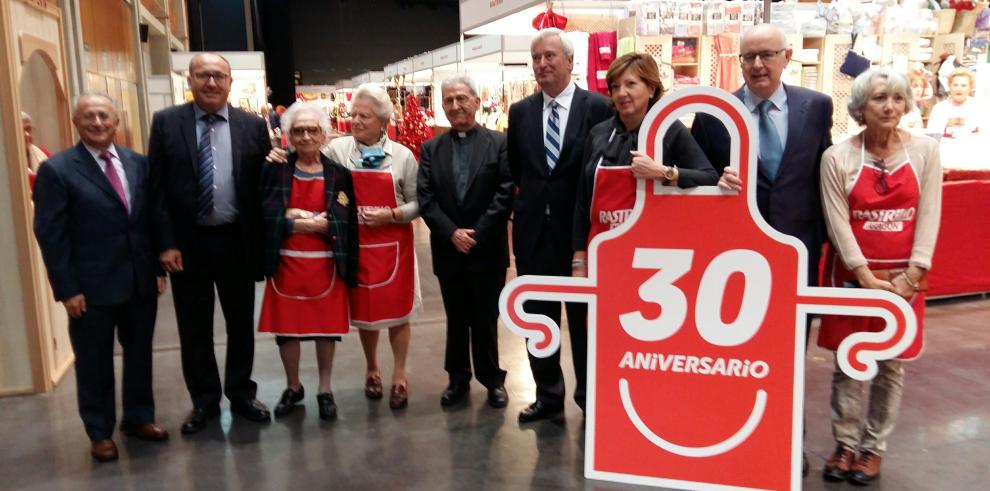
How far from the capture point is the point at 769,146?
2.55m

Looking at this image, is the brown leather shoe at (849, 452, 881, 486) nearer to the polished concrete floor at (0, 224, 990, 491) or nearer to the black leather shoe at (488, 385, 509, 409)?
the polished concrete floor at (0, 224, 990, 491)

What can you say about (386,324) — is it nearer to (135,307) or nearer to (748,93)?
(135,307)

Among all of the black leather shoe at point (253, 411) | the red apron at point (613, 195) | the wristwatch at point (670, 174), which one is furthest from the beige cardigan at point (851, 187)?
the black leather shoe at point (253, 411)

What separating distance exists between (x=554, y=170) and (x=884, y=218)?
3.95 ft

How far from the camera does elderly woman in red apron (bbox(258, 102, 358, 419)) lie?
3.12 m

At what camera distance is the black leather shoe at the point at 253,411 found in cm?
329

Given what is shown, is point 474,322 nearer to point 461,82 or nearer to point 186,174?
point 461,82

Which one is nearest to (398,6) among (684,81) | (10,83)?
(684,81)

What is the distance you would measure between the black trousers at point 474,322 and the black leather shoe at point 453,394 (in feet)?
0.08

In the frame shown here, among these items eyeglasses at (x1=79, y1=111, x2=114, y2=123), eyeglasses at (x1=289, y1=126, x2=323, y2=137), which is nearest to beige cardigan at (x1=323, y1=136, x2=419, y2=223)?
eyeglasses at (x1=289, y1=126, x2=323, y2=137)

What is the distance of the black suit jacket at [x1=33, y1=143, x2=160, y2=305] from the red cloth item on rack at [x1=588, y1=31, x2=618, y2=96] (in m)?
4.31

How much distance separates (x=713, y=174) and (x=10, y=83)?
3236 mm

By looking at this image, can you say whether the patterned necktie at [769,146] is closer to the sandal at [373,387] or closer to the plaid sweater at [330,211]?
the plaid sweater at [330,211]

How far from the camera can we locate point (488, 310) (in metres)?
3.35
